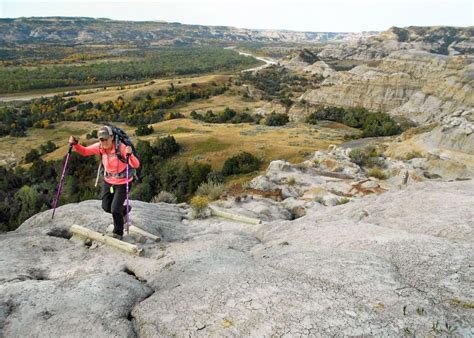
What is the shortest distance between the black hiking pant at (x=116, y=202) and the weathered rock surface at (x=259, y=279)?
23.2 inches

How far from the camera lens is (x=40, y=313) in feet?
18.7

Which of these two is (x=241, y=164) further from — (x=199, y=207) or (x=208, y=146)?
(x=199, y=207)

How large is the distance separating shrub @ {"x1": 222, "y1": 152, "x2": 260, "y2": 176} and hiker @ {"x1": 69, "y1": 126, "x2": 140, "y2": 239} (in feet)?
73.0

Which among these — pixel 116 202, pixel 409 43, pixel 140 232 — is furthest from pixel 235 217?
pixel 409 43

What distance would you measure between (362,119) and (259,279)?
54116 mm

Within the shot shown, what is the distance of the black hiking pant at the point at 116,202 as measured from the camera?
8.48m

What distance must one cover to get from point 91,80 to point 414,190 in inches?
4625

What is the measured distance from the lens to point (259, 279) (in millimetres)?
6383

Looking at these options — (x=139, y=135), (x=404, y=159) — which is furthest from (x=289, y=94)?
(x=404, y=159)

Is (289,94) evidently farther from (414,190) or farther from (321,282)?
(321,282)

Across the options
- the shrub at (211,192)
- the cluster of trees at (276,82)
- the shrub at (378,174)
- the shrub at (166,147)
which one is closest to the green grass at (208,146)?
the shrub at (166,147)

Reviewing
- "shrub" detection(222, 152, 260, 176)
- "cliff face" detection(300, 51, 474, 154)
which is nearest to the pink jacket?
"shrub" detection(222, 152, 260, 176)

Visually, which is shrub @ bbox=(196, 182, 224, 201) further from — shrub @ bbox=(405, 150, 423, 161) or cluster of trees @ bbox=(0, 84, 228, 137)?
cluster of trees @ bbox=(0, 84, 228, 137)

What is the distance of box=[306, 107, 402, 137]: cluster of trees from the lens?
48.9 metres
